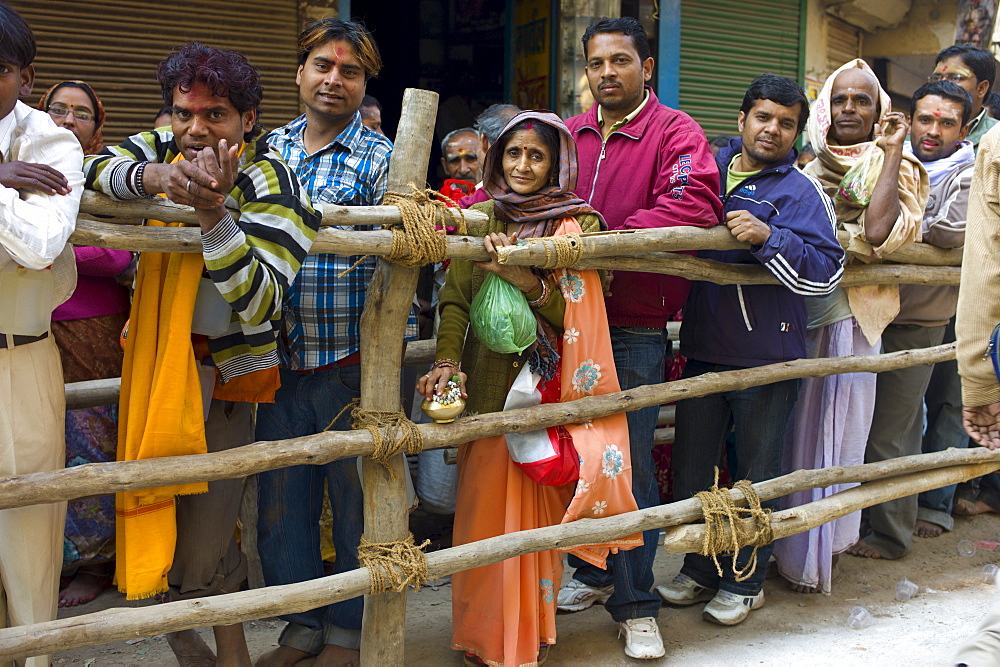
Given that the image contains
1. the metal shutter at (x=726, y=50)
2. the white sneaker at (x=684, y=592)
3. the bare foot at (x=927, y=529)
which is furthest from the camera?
the metal shutter at (x=726, y=50)

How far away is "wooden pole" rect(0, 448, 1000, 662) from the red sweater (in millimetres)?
737

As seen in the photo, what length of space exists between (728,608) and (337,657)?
60.3 inches

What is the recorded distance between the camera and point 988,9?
237 inches

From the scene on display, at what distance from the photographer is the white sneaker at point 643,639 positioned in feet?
10.0

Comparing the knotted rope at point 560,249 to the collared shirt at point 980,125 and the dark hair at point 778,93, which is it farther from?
the collared shirt at point 980,125

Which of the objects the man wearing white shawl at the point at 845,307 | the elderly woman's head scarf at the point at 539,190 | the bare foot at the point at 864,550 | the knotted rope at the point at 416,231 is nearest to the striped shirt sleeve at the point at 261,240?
the knotted rope at the point at 416,231

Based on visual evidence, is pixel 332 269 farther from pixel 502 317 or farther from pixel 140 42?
pixel 140 42

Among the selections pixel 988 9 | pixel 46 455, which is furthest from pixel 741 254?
pixel 988 9

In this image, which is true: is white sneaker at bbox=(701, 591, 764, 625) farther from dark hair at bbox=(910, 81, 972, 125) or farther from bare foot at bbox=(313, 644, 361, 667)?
dark hair at bbox=(910, 81, 972, 125)

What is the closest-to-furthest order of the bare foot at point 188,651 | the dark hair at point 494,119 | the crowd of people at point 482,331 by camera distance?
the crowd of people at point 482,331 → the bare foot at point 188,651 → the dark hair at point 494,119

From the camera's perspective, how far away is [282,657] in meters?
2.87

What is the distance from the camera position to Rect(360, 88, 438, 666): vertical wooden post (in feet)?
8.55

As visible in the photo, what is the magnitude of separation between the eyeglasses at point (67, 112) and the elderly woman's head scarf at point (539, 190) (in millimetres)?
1580

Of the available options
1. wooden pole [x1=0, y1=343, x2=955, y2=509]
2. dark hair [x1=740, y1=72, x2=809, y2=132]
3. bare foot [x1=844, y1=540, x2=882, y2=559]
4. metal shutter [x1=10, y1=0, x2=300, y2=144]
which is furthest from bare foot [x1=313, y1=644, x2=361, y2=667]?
metal shutter [x1=10, y1=0, x2=300, y2=144]
